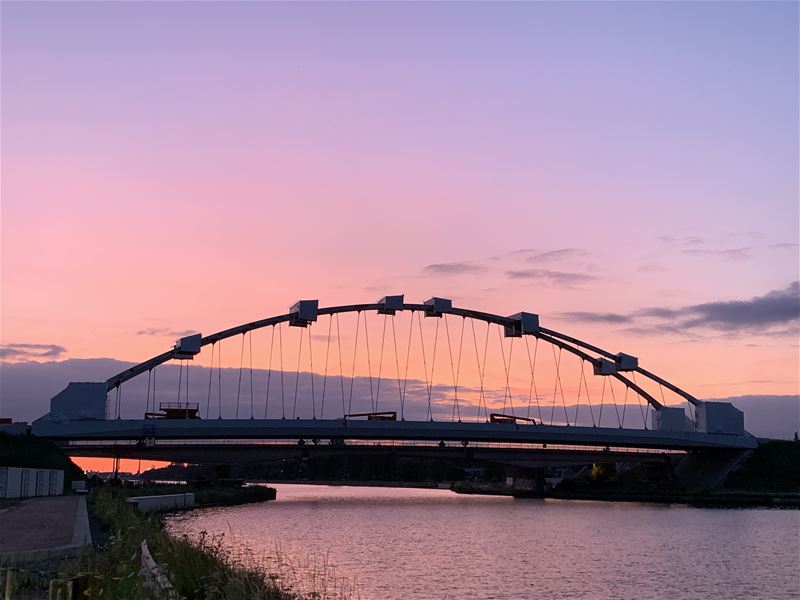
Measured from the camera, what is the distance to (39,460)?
292 feet

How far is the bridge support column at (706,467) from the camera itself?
414 feet

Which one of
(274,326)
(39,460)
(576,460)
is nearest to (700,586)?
(39,460)

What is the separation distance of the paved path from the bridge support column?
9322cm

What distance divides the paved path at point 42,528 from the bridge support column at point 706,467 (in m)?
93.2

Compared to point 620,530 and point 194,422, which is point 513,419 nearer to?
point 194,422

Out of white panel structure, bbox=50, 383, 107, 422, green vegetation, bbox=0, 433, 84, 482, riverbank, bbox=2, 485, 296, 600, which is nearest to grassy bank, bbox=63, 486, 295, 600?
riverbank, bbox=2, 485, 296, 600

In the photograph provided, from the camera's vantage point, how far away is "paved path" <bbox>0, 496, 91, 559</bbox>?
31.6 meters

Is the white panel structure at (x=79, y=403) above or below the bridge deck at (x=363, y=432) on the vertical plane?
above

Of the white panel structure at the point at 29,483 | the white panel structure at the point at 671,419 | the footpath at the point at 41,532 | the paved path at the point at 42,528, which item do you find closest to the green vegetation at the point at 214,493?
the white panel structure at the point at 29,483

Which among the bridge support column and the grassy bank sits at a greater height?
the grassy bank

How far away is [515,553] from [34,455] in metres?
57.5

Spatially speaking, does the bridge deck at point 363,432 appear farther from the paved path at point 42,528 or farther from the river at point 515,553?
the paved path at point 42,528

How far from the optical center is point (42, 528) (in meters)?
40.1

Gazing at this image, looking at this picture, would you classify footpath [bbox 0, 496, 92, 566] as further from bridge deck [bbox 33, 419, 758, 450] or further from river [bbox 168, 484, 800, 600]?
bridge deck [bbox 33, 419, 758, 450]
